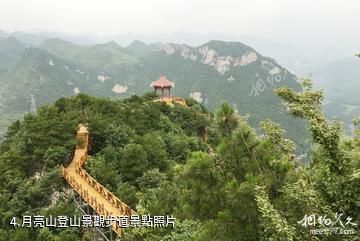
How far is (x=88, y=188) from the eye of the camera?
2353 centimetres

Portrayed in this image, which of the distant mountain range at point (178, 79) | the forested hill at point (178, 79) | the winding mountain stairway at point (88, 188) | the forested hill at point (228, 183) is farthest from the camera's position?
the distant mountain range at point (178, 79)

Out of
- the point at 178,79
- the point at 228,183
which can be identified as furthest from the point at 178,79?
the point at 228,183

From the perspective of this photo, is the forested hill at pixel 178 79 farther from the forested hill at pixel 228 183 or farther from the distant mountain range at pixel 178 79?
the forested hill at pixel 228 183

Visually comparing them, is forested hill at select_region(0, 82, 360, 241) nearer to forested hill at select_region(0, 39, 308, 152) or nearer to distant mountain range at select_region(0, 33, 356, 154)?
distant mountain range at select_region(0, 33, 356, 154)

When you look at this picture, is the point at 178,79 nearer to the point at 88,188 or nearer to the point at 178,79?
the point at 178,79

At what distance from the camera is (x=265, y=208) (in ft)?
21.2

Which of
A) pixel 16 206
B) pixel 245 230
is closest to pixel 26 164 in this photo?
pixel 16 206

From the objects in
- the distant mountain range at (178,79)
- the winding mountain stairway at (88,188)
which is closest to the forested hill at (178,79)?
the distant mountain range at (178,79)

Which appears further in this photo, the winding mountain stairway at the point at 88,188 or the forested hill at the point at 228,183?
the winding mountain stairway at the point at 88,188

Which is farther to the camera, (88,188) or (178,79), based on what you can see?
(178,79)

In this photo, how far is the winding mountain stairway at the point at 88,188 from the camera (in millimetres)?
20031

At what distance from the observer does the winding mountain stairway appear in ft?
65.7

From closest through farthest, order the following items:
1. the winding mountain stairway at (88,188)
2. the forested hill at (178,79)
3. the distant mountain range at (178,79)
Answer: the winding mountain stairway at (88,188)
the forested hill at (178,79)
the distant mountain range at (178,79)

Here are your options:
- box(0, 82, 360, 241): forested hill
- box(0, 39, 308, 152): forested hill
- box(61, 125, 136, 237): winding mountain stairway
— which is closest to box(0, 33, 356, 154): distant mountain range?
box(0, 39, 308, 152): forested hill
